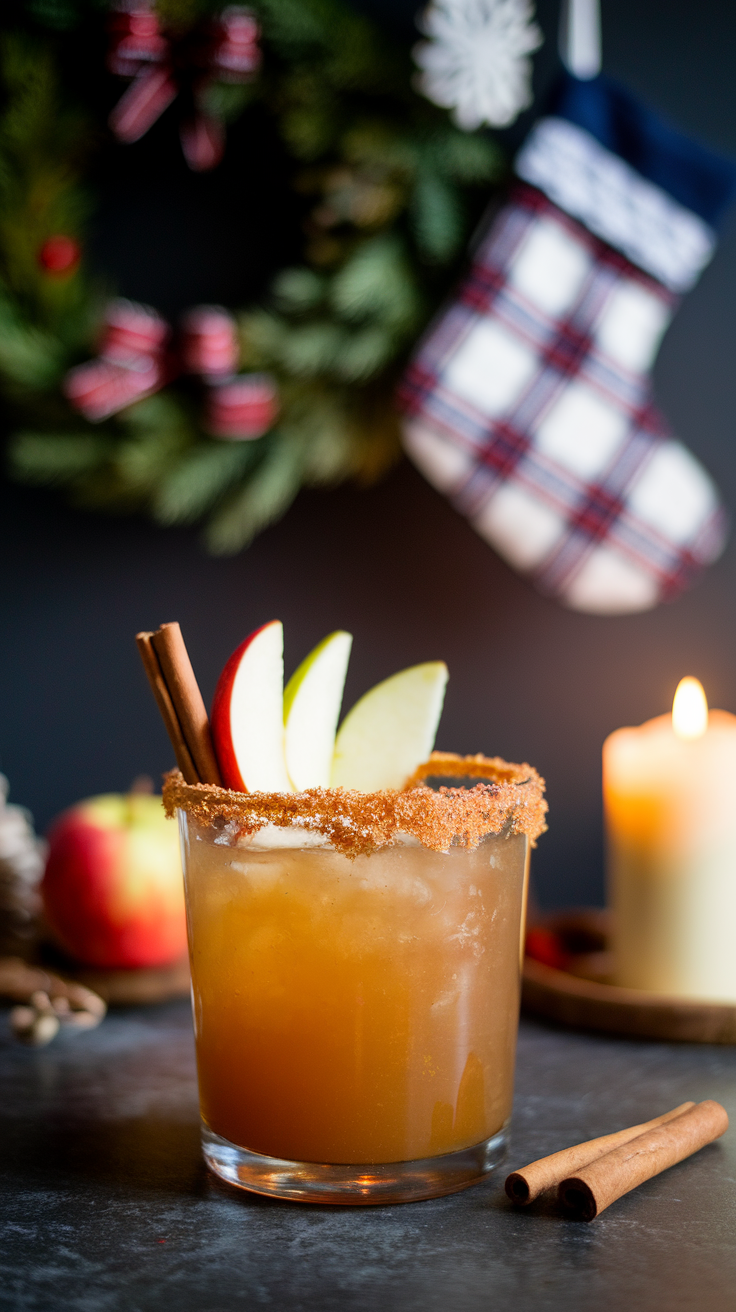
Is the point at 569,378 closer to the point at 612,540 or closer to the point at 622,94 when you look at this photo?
the point at 612,540

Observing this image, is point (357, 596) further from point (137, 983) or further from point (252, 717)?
point (252, 717)

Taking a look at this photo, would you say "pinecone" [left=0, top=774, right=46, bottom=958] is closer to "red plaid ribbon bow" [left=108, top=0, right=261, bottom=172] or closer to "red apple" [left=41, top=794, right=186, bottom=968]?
"red apple" [left=41, top=794, right=186, bottom=968]

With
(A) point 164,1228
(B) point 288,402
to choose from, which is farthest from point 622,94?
(A) point 164,1228

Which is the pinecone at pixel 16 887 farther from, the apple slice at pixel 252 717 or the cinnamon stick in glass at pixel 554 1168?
the cinnamon stick in glass at pixel 554 1168

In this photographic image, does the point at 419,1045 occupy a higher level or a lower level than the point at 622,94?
lower

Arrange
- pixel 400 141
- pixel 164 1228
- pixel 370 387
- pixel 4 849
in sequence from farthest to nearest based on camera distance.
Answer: pixel 370 387, pixel 400 141, pixel 4 849, pixel 164 1228

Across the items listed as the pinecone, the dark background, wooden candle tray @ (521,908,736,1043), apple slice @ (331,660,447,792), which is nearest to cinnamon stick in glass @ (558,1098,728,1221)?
wooden candle tray @ (521,908,736,1043)
